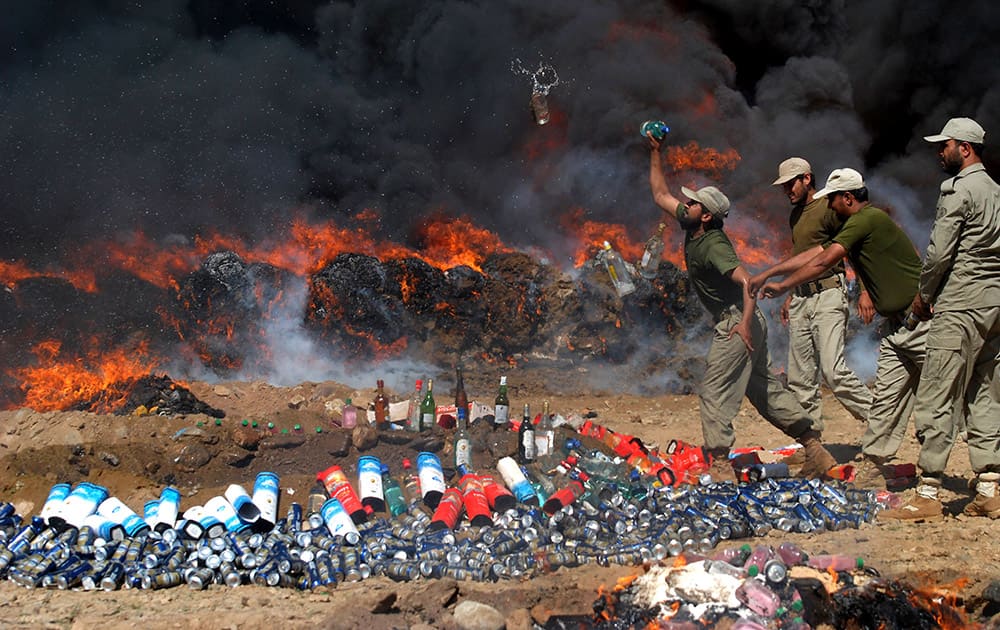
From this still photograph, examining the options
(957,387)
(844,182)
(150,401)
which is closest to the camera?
(957,387)

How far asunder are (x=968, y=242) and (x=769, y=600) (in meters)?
2.93

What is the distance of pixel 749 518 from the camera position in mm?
5176

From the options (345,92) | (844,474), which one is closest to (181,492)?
(844,474)

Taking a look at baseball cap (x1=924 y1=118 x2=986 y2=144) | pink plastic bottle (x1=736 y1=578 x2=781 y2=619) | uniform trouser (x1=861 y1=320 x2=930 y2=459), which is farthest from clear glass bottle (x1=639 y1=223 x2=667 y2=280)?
pink plastic bottle (x1=736 y1=578 x2=781 y2=619)

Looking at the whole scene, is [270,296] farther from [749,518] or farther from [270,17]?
[749,518]

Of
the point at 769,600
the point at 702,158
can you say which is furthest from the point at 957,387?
the point at 702,158

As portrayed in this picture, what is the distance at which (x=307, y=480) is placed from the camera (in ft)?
20.5

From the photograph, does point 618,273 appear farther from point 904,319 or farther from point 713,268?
point 904,319

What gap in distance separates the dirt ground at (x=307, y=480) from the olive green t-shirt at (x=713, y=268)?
182 cm

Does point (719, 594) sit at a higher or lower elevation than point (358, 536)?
lower

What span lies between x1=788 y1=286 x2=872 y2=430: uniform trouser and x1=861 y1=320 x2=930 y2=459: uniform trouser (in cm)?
70

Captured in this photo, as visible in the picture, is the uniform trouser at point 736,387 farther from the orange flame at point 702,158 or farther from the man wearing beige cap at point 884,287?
the orange flame at point 702,158

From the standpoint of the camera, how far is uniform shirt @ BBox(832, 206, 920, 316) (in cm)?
572

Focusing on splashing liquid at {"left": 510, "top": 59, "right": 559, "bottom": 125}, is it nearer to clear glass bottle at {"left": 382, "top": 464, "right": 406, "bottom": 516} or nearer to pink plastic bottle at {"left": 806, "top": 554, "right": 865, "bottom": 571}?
clear glass bottle at {"left": 382, "top": 464, "right": 406, "bottom": 516}
